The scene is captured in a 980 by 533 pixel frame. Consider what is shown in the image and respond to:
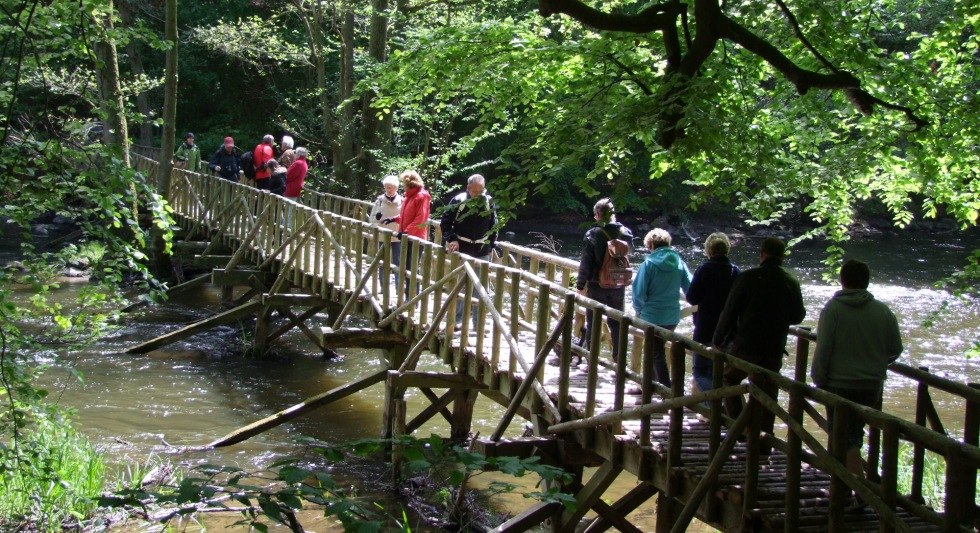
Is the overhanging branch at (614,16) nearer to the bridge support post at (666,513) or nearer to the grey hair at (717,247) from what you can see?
the grey hair at (717,247)

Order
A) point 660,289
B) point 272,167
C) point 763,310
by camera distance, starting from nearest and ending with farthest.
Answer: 1. point 763,310
2. point 660,289
3. point 272,167

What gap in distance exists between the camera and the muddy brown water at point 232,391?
11.0 meters

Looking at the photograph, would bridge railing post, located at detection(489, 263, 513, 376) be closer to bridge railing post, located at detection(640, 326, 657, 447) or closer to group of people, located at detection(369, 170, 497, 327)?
group of people, located at detection(369, 170, 497, 327)

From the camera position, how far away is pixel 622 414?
674cm

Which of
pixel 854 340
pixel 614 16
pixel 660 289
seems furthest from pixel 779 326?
pixel 614 16

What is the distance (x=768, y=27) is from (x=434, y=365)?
344 inches

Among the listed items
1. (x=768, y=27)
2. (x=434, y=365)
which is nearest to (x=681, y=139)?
(x=768, y=27)

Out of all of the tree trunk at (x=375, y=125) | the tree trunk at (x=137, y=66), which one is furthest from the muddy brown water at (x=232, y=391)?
the tree trunk at (x=137, y=66)

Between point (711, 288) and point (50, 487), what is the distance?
18.8 ft

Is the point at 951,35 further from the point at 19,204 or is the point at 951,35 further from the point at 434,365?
the point at 434,365

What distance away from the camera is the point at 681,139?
22.0ft

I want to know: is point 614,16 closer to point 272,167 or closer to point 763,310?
point 763,310

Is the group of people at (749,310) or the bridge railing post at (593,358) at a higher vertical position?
the group of people at (749,310)

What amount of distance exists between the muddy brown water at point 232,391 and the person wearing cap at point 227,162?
2633mm
